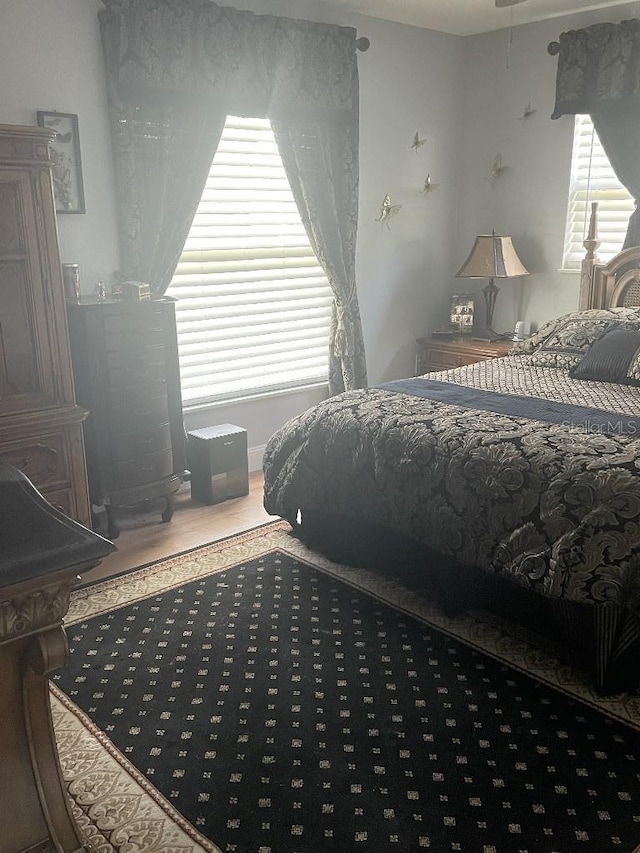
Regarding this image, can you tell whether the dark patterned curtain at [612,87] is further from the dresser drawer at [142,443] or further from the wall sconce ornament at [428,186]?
the dresser drawer at [142,443]

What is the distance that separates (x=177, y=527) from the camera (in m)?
3.96

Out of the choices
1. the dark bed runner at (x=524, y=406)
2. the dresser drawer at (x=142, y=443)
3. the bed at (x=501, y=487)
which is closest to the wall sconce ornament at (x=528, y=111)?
the bed at (x=501, y=487)

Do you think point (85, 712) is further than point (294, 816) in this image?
Yes

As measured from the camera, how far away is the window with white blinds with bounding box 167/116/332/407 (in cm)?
432

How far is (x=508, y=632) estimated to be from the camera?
2867 mm

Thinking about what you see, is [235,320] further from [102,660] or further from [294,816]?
[294,816]

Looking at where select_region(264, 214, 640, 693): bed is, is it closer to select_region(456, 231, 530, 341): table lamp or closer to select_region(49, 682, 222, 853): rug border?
select_region(456, 231, 530, 341): table lamp

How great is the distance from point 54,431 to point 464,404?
1763 millimetres

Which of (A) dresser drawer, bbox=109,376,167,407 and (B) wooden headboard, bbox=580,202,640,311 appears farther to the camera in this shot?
(B) wooden headboard, bbox=580,202,640,311

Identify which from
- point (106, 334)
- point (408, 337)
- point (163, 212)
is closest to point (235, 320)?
point (163, 212)

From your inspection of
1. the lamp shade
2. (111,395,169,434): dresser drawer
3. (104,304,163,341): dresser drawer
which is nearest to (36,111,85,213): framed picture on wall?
(104,304,163,341): dresser drawer

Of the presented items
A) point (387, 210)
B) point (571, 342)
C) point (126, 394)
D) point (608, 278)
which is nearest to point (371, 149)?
point (387, 210)

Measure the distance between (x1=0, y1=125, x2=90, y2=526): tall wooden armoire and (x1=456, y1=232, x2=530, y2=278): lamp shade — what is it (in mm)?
2804

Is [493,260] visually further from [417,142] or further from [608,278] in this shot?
[417,142]
